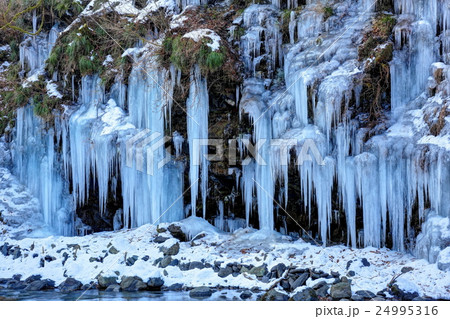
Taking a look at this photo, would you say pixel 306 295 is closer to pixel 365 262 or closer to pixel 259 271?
pixel 259 271

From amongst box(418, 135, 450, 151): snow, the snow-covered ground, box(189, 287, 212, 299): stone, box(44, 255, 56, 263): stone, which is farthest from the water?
box(418, 135, 450, 151): snow

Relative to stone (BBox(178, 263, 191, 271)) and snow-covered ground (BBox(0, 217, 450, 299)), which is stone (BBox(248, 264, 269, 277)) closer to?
snow-covered ground (BBox(0, 217, 450, 299))

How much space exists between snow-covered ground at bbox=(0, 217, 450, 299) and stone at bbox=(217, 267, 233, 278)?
8 cm

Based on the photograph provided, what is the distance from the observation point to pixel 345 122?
873 centimetres

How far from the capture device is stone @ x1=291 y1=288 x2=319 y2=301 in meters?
6.61

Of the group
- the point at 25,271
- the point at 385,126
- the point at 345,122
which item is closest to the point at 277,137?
the point at 345,122

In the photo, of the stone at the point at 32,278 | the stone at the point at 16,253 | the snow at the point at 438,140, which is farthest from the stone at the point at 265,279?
the stone at the point at 16,253

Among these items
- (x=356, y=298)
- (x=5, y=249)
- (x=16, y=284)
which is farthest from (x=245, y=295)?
(x=5, y=249)

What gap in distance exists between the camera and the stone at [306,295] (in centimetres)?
661

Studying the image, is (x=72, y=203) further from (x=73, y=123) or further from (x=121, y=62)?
(x=121, y=62)

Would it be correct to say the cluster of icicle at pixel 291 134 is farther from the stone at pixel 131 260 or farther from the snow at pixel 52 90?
the stone at pixel 131 260

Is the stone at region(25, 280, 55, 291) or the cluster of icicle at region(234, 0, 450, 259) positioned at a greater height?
the cluster of icicle at region(234, 0, 450, 259)

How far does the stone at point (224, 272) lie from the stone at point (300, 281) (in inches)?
52.2
